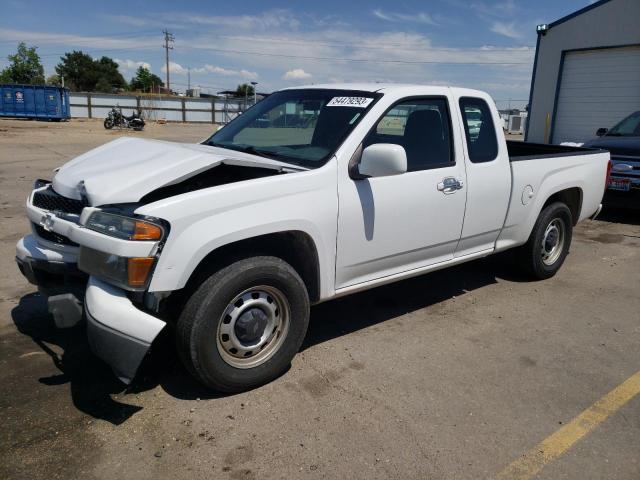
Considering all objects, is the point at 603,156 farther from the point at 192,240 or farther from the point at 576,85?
the point at 576,85

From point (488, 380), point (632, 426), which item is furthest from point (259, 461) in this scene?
point (632, 426)

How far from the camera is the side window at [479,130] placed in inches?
175

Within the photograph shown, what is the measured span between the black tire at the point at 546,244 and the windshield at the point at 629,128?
16.4 feet

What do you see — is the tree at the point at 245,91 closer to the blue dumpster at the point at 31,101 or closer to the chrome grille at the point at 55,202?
the blue dumpster at the point at 31,101

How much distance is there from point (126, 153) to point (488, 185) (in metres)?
2.88

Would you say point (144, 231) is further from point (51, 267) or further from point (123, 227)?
point (51, 267)

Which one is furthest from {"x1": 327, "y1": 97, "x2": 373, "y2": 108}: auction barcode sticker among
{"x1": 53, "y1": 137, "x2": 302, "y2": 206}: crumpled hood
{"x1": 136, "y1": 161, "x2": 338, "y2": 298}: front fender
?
{"x1": 53, "y1": 137, "x2": 302, "y2": 206}: crumpled hood

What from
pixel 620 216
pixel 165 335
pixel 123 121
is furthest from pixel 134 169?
pixel 123 121

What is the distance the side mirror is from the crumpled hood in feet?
1.80

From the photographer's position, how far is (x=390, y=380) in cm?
354

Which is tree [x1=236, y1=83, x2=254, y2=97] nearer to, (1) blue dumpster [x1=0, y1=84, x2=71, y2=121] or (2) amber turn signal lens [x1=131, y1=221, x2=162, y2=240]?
(1) blue dumpster [x1=0, y1=84, x2=71, y2=121]

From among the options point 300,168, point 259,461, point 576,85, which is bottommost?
point 259,461

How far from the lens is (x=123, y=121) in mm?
33812

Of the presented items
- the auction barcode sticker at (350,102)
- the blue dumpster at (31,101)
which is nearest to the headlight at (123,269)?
the auction barcode sticker at (350,102)
